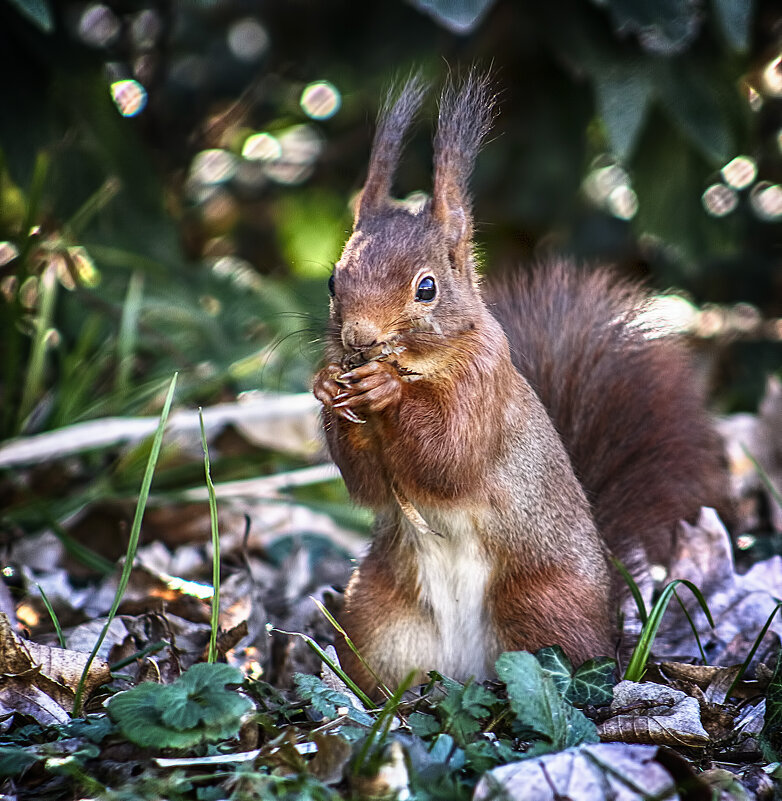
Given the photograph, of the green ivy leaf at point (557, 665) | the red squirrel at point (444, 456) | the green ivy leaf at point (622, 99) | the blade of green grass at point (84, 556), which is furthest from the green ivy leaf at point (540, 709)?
the green ivy leaf at point (622, 99)

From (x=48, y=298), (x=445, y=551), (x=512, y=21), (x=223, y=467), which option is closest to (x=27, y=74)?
(x=48, y=298)

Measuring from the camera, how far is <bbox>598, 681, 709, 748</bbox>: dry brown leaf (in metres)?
1.66

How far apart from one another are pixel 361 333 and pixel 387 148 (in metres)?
0.57

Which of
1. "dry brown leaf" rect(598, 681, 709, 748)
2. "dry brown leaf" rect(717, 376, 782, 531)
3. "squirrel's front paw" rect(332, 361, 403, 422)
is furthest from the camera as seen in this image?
"dry brown leaf" rect(717, 376, 782, 531)

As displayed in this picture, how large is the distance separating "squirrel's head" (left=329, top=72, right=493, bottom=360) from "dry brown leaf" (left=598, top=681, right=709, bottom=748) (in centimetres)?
76

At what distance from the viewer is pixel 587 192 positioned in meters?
4.16

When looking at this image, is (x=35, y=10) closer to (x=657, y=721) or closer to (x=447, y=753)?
(x=447, y=753)

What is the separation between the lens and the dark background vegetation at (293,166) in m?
3.03

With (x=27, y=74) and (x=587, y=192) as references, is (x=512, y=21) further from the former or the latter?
(x=27, y=74)

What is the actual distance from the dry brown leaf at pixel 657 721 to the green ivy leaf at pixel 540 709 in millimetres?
109

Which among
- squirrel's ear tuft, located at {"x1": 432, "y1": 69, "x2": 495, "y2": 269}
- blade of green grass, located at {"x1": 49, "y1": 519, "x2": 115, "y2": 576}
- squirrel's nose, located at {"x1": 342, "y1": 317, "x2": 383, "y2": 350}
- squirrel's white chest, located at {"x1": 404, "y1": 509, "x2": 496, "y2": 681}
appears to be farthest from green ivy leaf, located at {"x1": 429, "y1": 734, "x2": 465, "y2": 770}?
blade of green grass, located at {"x1": 49, "y1": 519, "x2": 115, "y2": 576}

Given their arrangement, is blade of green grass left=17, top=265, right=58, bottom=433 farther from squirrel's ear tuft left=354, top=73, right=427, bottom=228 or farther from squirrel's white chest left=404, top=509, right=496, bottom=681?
squirrel's white chest left=404, top=509, right=496, bottom=681

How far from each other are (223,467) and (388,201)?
1200 millimetres

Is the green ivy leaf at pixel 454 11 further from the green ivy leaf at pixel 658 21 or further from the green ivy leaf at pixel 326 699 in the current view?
the green ivy leaf at pixel 326 699
